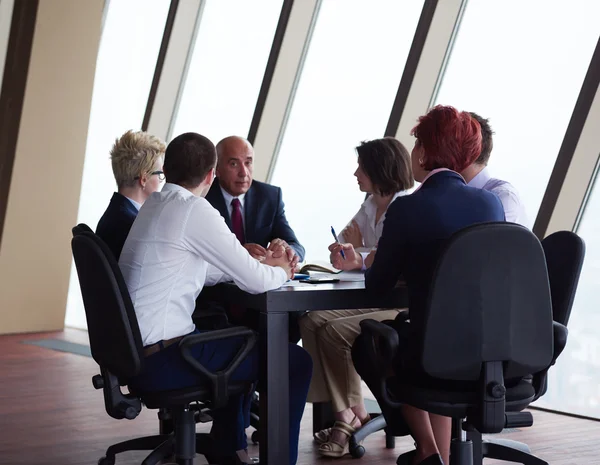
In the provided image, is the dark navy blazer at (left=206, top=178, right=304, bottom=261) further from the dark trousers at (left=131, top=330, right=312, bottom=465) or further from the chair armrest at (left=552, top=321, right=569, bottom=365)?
the chair armrest at (left=552, top=321, right=569, bottom=365)

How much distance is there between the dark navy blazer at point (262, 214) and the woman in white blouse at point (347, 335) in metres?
0.46

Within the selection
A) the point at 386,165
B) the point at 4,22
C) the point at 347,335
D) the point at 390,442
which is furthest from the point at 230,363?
the point at 4,22

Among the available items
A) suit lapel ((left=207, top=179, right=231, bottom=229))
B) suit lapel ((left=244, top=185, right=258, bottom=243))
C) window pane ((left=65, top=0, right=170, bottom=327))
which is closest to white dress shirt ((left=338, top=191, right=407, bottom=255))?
suit lapel ((left=244, top=185, right=258, bottom=243))

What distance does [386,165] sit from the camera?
3793 mm

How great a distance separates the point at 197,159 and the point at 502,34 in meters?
2.79

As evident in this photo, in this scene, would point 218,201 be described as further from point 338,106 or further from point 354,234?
point 338,106

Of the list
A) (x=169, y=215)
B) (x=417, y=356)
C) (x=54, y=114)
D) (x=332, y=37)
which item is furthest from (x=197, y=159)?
(x=54, y=114)

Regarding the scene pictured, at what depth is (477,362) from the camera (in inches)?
94.7

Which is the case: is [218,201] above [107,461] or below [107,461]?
above

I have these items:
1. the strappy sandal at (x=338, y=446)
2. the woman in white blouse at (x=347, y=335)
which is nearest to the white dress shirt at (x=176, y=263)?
the woman in white blouse at (x=347, y=335)

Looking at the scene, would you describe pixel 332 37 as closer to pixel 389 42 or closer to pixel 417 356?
pixel 389 42

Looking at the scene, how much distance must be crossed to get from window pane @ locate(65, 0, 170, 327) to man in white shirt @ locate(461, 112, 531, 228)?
169 inches

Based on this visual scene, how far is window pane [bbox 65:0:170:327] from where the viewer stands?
7391 mm

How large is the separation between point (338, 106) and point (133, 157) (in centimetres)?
273
